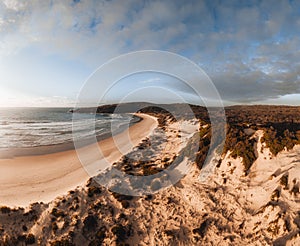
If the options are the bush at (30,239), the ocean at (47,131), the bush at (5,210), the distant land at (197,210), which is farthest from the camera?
the ocean at (47,131)

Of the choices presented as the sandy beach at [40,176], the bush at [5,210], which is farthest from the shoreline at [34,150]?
the bush at [5,210]

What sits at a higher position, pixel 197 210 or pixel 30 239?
pixel 197 210

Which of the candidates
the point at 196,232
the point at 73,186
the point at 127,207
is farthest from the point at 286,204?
the point at 73,186

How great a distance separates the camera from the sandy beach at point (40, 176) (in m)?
12.9

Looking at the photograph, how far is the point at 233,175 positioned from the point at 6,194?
16.1m

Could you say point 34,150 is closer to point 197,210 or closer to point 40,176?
point 40,176

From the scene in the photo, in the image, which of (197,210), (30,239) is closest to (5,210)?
(30,239)

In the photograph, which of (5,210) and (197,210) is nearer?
(5,210)

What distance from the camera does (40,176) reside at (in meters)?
16.3

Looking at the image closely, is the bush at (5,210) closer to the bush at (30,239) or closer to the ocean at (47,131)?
the bush at (30,239)

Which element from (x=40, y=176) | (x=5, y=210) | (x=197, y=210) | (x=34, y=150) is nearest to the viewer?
(x=5, y=210)

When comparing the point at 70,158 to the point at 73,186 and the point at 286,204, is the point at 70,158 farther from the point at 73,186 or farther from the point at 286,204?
the point at 286,204

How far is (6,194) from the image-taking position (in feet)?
43.3

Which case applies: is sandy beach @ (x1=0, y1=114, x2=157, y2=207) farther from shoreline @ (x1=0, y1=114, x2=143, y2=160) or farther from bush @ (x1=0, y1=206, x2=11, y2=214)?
bush @ (x1=0, y1=206, x2=11, y2=214)
